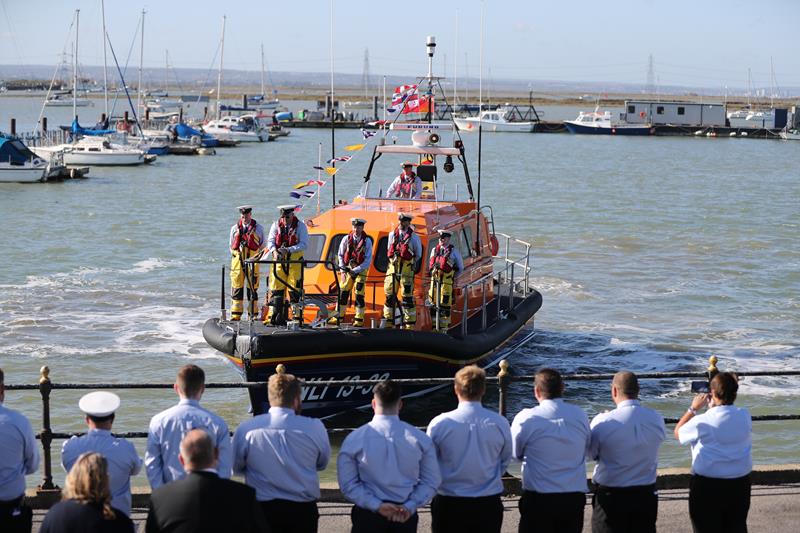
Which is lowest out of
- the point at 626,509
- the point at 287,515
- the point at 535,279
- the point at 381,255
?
the point at 535,279

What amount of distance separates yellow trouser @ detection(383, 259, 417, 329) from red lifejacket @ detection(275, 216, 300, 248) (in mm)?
1234

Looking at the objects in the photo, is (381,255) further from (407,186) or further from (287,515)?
(287,515)

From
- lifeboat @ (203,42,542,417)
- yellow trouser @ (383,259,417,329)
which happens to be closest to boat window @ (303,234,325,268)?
lifeboat @ (203,42,542,417)

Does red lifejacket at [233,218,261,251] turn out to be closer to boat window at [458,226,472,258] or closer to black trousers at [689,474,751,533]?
boat window at [458,226,472,258]

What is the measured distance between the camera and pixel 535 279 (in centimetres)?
2723

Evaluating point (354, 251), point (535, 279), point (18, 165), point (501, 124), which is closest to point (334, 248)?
point (354, 251)

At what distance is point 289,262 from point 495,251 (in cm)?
547

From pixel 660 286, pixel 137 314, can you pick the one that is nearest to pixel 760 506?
pixel 137 314

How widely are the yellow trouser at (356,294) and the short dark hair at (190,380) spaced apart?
7.36 m

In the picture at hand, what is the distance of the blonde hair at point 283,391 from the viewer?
6328mm

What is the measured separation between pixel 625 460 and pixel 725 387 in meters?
0.74

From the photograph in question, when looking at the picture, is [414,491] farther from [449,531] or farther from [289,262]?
[289,262]

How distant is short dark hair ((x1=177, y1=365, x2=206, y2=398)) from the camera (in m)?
6.39

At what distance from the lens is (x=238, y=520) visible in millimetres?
5551
